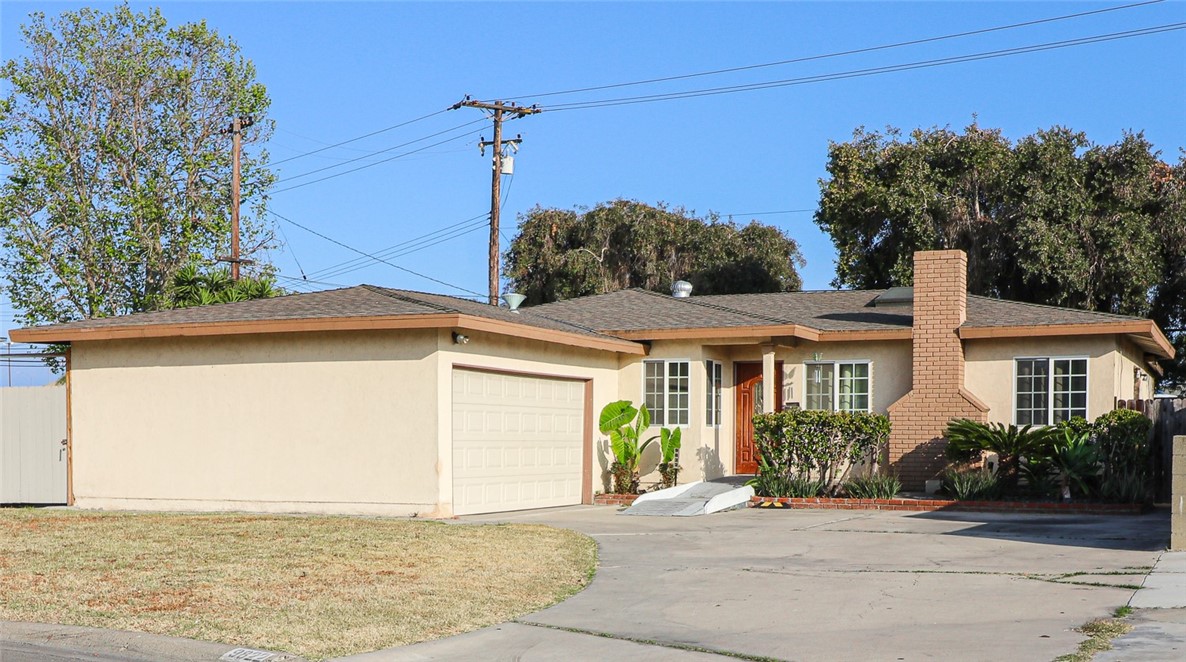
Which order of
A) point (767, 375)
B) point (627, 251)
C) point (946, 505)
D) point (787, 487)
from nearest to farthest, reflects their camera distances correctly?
point (946, 505) → point (787, 487) → point (767, 375) → point (627, 251)

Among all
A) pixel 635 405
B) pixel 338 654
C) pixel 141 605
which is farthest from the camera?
pixel 635 405

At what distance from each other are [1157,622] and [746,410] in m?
15.3

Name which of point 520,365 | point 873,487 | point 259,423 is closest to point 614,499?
point 520,365

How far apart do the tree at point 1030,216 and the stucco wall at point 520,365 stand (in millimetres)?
15043

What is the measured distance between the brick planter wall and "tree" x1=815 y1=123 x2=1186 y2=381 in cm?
1613

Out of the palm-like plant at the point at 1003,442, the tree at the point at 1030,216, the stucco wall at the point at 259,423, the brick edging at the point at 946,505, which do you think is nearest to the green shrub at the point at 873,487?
the brick edging at the point at 946,505

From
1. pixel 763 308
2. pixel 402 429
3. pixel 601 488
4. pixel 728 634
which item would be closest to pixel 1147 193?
pixel 763 308

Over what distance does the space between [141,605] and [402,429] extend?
7.60 m

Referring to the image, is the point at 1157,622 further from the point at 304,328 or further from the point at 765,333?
the point at 765,333

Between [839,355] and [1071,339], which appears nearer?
[1071,339]

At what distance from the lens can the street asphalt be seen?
810cm

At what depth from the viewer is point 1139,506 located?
1753cm

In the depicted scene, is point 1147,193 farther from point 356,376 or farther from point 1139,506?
point 356,376

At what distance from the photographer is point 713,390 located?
2233cm
